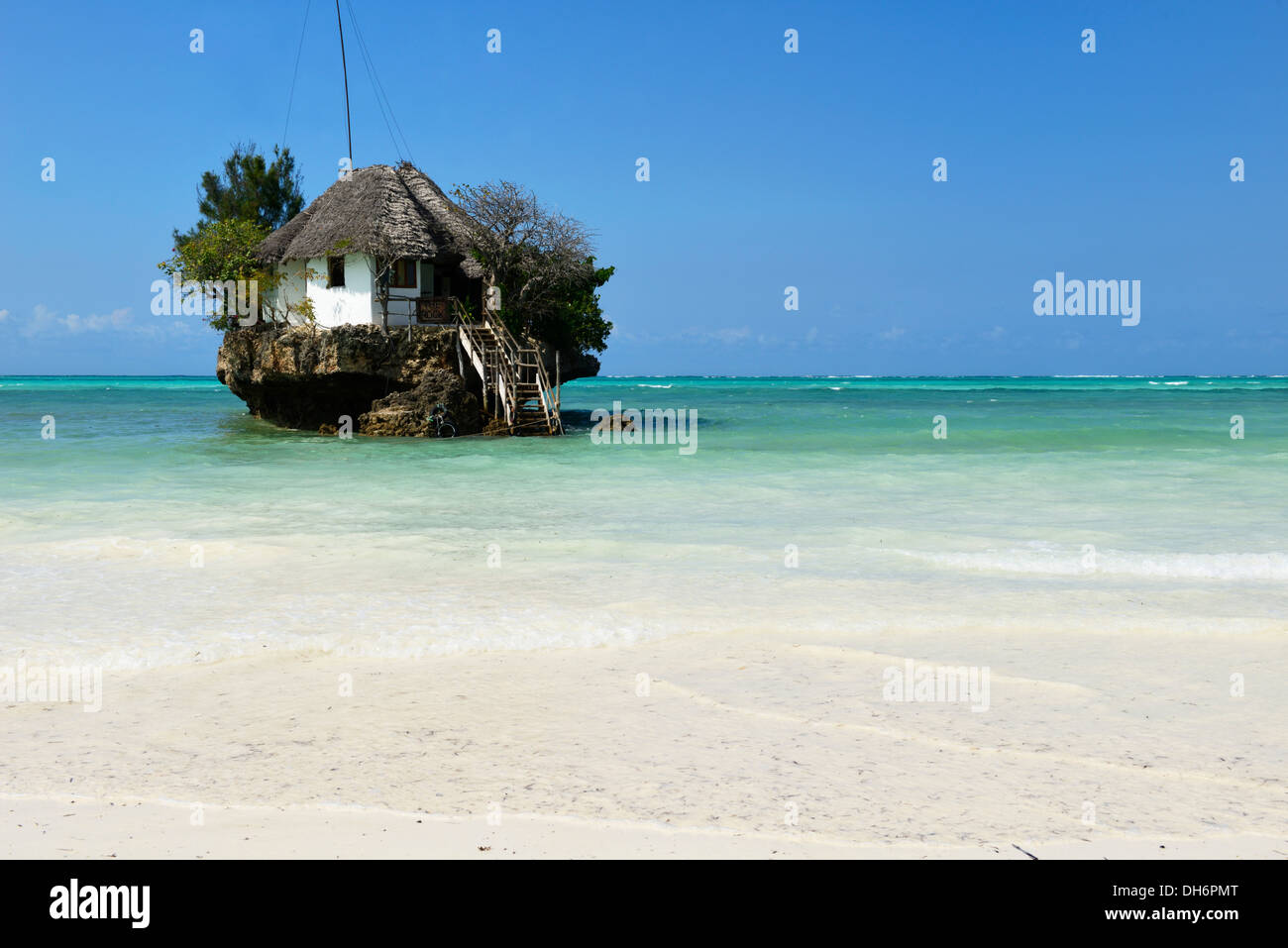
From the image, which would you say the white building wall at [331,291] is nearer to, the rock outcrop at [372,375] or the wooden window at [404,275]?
the rock outcrop at [372,375]

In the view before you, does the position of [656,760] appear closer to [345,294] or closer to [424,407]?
[424,407]

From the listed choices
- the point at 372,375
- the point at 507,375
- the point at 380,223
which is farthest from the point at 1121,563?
the point at 380,223

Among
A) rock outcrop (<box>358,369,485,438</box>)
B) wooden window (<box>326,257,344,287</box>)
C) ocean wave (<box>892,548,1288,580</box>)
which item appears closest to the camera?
ocean wave (<box>892,548,1288,580</box>)

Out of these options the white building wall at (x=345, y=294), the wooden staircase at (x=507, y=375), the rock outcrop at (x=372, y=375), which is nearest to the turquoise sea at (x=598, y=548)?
the rock outcrop at (x=372, y=375)

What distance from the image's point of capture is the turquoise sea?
22.6ft

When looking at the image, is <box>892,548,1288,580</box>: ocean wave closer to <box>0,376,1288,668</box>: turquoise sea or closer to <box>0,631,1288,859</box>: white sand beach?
<box>0,376,1288,668</box>: turquoise sea

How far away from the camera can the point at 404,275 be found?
27094mm

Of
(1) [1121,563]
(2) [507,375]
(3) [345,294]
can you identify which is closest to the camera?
(1) [1121,563]

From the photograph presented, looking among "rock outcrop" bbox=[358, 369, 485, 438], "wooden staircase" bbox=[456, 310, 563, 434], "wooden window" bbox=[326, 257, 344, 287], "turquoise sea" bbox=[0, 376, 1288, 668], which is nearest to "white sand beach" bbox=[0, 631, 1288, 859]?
"turquoise sea" bbox=[0, 376, 1288, 668]

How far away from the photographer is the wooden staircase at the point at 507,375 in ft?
87.5

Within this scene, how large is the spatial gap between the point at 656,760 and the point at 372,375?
2421 cm

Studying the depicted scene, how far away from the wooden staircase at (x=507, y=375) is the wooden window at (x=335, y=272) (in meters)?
3.59

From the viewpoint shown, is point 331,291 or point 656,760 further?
point 331,291

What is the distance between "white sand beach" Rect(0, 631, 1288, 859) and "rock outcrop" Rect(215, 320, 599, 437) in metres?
21.4
